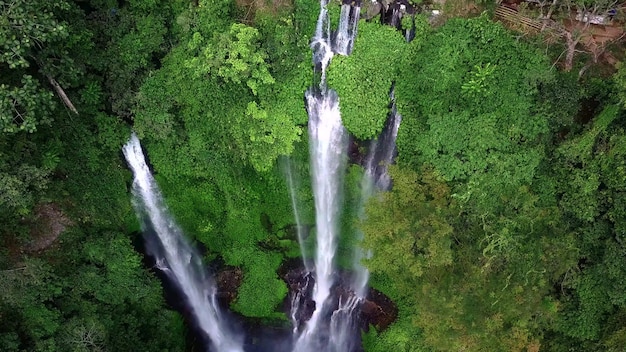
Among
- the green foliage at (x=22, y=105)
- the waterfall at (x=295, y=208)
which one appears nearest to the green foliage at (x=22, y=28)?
the green foliage at (x=22, y=105)

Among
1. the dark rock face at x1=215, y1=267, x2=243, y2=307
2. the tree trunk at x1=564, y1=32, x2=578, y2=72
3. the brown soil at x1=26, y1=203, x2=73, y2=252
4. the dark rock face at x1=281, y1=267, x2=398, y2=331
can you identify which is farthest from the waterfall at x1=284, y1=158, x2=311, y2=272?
the tree trunk at x1=564, y1=32, x2=578, y2=72

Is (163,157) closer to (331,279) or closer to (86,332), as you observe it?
(86,332)

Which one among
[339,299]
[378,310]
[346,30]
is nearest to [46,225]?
[339,299]

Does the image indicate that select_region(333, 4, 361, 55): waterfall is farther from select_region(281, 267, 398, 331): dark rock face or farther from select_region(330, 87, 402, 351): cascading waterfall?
select_region(281, 267, 398, 331): dark rock face

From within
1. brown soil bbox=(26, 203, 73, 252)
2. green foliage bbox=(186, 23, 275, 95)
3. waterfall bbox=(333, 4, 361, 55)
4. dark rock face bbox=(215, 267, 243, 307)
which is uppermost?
waterfall bbox=(333, 4, 361, 55)

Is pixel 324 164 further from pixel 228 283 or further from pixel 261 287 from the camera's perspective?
pixel 228 283

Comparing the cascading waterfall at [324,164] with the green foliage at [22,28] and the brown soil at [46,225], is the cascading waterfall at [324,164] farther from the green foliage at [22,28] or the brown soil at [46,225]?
the brown soil at [46,225]
